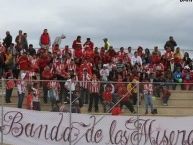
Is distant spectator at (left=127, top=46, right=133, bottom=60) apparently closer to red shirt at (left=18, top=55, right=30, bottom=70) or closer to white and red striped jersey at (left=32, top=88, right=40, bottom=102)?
red shirt at (left=18, top=55, right=30, bottom=70)

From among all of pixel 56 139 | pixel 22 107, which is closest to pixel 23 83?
pixel 22 107

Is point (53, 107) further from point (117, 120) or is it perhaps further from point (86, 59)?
point (86, 59)

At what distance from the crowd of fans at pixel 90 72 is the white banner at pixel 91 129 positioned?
0.31m

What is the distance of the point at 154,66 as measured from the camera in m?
27.5

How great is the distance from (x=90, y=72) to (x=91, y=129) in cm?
552

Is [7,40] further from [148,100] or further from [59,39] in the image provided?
[148,100]

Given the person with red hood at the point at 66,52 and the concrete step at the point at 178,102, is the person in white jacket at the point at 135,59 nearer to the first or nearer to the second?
the person with red hood at the point at 66,52

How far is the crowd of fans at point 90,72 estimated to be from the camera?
61.8 ft

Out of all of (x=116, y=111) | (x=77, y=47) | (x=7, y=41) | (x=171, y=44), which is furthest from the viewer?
(x=171, y=44)

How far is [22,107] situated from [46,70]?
4.57 m

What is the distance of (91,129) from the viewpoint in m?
19.1

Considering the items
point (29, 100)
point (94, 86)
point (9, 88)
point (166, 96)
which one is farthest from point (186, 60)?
point (9, 88)

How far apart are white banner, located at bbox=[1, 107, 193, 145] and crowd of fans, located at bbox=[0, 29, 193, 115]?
313 millimetres

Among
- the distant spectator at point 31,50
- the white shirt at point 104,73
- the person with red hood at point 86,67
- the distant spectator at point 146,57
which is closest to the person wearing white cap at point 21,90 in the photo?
the person with red hood at point 86,67
